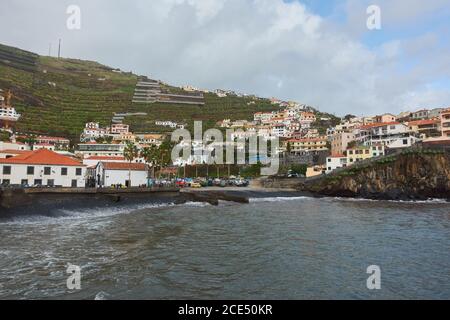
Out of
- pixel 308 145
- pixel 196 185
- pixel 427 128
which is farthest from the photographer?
pixel 308 145

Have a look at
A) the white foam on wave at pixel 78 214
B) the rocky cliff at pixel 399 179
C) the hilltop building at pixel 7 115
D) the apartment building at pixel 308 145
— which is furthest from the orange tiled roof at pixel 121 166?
the hilltop building at pixel 7 115

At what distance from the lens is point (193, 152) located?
133 meters

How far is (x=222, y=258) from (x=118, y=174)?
52342mm

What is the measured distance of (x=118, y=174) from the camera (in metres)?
69.9

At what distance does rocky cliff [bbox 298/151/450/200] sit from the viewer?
246 ft

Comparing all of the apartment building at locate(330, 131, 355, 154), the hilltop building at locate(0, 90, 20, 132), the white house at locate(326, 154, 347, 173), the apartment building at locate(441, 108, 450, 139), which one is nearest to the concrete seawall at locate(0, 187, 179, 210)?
the white house at locate(326, 154, 347, 173)

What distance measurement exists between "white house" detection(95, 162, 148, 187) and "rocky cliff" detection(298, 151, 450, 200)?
38066 mm

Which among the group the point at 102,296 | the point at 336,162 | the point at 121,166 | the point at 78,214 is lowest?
the point at 102,296

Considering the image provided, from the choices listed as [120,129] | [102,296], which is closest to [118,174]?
[102,296]

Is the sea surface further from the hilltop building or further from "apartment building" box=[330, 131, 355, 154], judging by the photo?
the hilltop building

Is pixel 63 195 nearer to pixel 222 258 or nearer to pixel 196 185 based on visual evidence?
pixel 222 258

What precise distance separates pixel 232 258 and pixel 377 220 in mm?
24347

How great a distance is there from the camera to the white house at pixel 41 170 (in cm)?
5578
